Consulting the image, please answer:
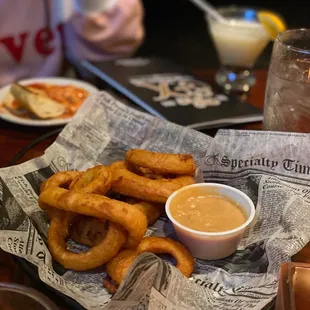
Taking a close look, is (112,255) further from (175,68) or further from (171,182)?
(175,68)

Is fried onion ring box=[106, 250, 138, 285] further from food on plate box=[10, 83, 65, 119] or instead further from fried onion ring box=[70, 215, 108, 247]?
food on plate box=[10, 83, 65, 119]

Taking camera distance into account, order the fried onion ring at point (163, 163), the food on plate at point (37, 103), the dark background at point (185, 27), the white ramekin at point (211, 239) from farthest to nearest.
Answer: the dark background at point (185, 27) → the food on plate at point (37, 103) → the fried onion ring at point (163, 163) → the white ramekin at point (211, 239)

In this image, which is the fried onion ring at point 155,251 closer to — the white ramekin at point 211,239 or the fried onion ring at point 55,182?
the white ramekin at point 211,239

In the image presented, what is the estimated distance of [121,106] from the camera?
1.18m

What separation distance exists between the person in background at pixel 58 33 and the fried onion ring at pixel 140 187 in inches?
40.3

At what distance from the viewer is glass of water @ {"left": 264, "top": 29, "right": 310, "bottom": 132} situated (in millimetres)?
1020

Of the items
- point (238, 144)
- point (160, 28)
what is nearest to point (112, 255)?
point (238, 144)

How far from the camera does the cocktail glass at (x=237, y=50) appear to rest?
1.57 m

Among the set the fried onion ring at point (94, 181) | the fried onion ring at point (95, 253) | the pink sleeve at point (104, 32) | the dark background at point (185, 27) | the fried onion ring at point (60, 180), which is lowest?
the dark background at point (185, 27)

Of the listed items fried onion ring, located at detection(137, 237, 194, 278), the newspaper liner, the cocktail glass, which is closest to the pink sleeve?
the cocktail glass

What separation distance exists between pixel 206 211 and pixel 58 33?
1.23 meters

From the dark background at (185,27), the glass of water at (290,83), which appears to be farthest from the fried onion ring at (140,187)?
the dark background at (185,27)

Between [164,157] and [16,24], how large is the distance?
1.07 m

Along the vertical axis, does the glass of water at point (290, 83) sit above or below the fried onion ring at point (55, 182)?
above
